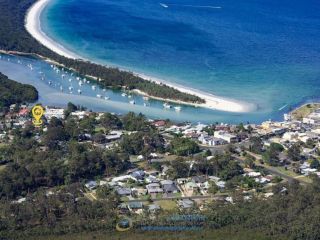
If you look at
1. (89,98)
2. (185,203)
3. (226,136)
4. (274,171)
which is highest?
(226,136)

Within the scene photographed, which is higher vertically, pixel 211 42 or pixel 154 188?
pixel 211 42

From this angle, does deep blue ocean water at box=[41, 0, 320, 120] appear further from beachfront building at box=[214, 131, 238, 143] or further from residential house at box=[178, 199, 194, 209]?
residential house at box=[178, 199, 194, 209]

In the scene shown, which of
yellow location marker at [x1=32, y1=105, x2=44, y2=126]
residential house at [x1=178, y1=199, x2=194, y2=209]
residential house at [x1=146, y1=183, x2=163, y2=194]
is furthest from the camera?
yellow location marker at [x1=32, y1=105, x2=44, y2=126]

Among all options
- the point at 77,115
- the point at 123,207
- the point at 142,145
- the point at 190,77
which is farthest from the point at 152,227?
the point at 190,77

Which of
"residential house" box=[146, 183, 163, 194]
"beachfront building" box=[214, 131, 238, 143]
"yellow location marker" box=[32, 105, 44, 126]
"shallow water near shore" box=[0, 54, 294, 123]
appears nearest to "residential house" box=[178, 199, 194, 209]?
"residential house" box=[146, 183, 163, 194]

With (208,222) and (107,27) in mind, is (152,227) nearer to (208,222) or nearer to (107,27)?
(208,222)

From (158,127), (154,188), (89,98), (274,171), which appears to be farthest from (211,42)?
(154,188)

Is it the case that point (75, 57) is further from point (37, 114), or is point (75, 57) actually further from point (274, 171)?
point (274, 171)
